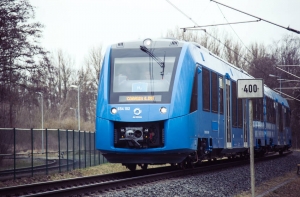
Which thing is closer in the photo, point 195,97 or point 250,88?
point 250,88

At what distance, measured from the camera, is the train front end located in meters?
15.8

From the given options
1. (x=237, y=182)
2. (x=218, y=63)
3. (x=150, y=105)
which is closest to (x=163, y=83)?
(x=150, y=105)

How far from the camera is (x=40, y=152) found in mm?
23172

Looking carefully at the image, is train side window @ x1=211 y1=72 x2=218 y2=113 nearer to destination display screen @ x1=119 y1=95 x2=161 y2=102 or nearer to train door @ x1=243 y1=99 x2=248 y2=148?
destination display screen @ x1=119 y1=95 x2=161 y2=102

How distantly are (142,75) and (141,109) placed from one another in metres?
1.01

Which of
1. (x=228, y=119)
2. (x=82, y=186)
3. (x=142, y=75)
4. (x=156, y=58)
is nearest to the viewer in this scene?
(x=82, y=186)

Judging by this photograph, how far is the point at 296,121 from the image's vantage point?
243ft

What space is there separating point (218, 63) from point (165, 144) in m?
5.88

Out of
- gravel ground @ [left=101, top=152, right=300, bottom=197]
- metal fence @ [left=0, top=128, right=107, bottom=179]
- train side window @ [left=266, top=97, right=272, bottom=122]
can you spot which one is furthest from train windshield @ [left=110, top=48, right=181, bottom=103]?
train side window @ [left=266, top=97, right=272, bottom=122]

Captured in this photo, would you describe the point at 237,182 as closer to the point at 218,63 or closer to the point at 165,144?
the point at 165,144

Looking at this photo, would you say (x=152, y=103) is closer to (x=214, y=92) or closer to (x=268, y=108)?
(x=214, y=92)

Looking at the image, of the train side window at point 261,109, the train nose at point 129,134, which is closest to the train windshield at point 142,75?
the train nose at point 129,134

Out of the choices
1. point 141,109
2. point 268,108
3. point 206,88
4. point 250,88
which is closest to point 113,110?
point 141,109

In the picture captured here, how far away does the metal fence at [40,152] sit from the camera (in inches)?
814
